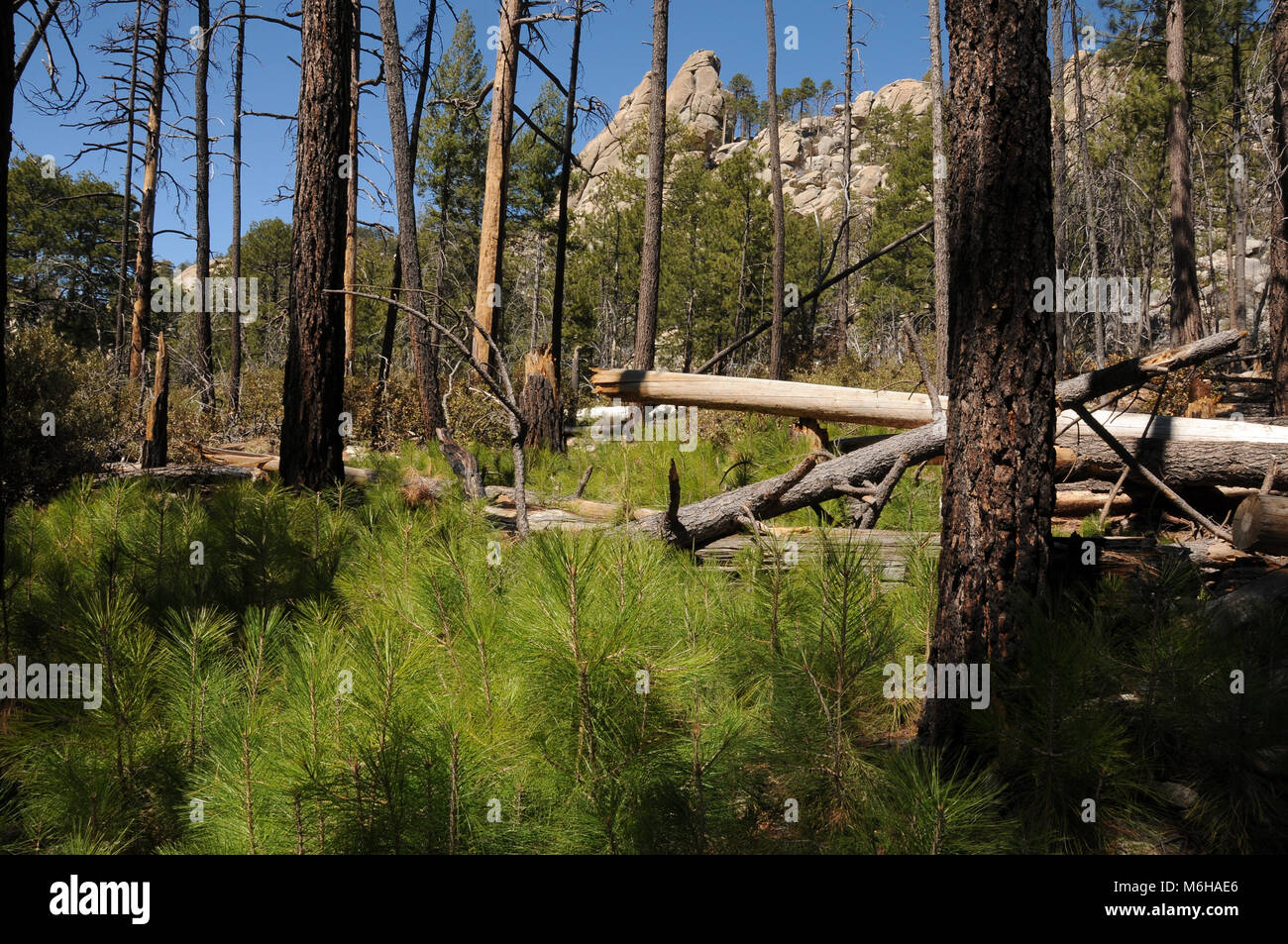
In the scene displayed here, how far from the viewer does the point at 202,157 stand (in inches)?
638

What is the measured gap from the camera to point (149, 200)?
47.9 feet

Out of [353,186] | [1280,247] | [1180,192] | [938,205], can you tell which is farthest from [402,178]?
[1180,192]

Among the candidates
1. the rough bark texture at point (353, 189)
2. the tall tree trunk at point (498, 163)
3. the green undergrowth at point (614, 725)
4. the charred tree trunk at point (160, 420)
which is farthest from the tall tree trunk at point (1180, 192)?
the charred tree trunk at point (160, 420)

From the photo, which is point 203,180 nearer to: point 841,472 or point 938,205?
point 938,205

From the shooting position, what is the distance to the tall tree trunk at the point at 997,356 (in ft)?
8.71

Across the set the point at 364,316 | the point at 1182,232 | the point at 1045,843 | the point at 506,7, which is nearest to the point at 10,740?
the point at 1045,843

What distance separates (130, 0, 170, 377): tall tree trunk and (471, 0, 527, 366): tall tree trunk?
267 inches

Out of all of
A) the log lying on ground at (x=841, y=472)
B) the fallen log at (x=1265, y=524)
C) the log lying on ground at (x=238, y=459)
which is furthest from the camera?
the log lying on ground at (x=238, y=459)

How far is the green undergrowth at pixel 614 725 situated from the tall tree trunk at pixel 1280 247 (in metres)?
7.62

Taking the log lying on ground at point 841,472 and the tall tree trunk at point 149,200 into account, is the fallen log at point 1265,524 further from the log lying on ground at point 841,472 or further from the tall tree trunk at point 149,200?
the tall tree trunk at point 149,200

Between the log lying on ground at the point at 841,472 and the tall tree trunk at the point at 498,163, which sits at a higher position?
the tall tree trunk at the point at 498,163

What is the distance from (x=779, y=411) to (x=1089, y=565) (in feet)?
10.3

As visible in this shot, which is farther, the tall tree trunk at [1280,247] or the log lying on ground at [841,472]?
the tall tree trunk at [1280,247]

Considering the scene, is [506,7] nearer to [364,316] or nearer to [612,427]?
[612,427]
